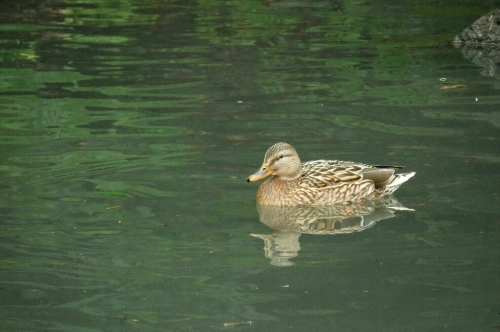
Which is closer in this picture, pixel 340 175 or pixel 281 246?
pixel 281 246

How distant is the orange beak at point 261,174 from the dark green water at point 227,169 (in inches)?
10.3

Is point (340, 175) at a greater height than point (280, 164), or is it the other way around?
point (280, 164)

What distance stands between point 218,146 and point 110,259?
3292 mm

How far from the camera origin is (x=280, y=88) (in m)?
14.1

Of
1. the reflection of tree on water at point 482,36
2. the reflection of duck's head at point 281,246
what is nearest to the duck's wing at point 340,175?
the reflection of duck's head at point 281,246

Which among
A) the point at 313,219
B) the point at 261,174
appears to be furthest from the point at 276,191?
the point at 313,219

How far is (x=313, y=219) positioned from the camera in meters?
9.62

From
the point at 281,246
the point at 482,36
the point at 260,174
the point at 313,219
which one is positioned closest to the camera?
the point at 281,246

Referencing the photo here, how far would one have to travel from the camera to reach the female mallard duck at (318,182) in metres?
9.99

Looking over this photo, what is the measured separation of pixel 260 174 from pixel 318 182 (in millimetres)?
585

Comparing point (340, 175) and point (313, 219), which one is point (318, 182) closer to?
point (340, 175)

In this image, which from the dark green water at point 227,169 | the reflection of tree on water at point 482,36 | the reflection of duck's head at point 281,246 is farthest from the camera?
the reflection of tree on water at point 482,36

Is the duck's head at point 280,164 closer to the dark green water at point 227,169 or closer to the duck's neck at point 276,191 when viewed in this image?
the duck's neck at point 276,191

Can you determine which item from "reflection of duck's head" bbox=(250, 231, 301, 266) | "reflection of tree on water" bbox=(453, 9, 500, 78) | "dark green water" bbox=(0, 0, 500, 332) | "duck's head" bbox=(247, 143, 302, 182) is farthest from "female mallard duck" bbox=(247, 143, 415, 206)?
"reflection of tree on water" bbox=(453, 9, 500, 78)
